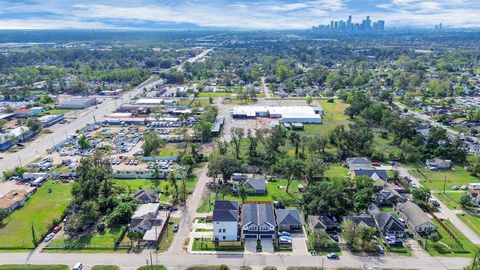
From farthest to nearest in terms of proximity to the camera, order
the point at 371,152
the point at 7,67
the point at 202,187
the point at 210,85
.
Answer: the point at 7,67 < the point at 210,85 < the point at 371,152 < the point at 202,187

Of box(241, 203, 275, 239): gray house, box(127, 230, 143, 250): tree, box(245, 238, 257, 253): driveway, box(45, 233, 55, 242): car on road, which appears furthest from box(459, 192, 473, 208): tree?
box(45, 233, 55, 242): car on road

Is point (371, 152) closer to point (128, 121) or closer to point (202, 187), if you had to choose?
point (202, 187)

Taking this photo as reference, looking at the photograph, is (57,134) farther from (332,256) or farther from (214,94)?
(332,256)

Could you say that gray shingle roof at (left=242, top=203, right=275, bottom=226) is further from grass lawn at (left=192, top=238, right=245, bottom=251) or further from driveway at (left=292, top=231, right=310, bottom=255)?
driveway at (left=292, top=231, right=310, bottom=255)

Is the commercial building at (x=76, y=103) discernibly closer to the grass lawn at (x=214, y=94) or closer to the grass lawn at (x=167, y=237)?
the grass lawn at (x=214, y=94)

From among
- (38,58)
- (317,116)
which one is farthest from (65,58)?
(317,116)

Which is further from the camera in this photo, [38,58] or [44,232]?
[38,58]
